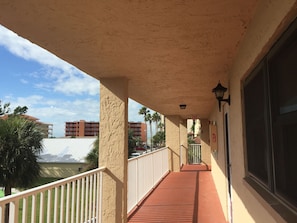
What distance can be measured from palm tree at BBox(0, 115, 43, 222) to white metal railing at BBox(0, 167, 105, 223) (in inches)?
366

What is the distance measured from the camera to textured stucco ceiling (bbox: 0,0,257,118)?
197cm

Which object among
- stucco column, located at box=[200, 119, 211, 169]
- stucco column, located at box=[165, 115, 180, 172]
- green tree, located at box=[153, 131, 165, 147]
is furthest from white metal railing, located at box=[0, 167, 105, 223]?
green tree, located at box=[153, 131, 165, 147]

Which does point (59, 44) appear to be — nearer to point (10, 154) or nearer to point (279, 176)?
point (279, 176)

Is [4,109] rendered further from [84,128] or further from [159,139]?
[84,128]

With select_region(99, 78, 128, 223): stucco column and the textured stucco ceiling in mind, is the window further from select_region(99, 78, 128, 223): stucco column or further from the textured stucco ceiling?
select_region(99, 78, 128, 223): stucco column

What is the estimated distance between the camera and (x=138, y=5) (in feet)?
6.40

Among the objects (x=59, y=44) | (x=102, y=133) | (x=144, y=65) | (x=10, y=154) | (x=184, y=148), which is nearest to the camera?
(x=59, y=44)

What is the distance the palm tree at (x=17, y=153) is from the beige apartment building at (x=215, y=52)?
9.42m

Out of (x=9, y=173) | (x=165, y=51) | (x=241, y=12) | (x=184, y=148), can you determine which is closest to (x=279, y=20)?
(x=241, y=12)

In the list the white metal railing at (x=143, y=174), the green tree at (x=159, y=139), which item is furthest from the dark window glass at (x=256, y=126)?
the green tree at (x=159, y=139)

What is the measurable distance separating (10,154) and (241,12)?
39.9 feet

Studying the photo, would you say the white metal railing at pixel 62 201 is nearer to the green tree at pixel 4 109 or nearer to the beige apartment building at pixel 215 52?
the beige apartment building at pixel 215 52

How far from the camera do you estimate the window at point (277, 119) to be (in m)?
1.43

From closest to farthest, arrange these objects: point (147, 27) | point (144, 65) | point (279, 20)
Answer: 1. point (279, 20)
2. point (147, 27)
3. point (144, 65)
